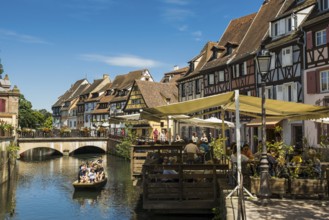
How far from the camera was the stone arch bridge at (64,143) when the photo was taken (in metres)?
49.9

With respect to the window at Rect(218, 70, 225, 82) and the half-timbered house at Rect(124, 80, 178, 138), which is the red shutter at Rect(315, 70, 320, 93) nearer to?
the window at Rect(218, 70, 225, 82)

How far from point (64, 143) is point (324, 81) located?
125 ft

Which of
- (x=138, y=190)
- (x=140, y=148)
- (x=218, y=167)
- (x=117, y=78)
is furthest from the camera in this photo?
(x=117, y=78)

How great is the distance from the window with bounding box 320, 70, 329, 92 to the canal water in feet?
40.9

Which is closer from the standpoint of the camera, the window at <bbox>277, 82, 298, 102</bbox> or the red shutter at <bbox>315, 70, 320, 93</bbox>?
the red shutter at <bbox>315, 70, 320, 93</bbox>

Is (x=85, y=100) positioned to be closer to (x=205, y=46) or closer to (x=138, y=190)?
(x=205, y=46)

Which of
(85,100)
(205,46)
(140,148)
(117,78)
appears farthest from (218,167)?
(85,100)

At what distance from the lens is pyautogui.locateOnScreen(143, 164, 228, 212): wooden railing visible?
11305 mm

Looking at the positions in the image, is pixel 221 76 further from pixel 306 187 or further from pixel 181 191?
pixel 306 187

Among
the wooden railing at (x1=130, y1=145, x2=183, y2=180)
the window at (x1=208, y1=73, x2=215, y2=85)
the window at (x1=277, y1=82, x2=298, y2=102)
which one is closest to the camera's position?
the wooden railing at (x1=130, y1=145, x2=183, y2=180)

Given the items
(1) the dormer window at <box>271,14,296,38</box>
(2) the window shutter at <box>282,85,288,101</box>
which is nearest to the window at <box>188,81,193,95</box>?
(1) the dormer window at <box>271,14,296,38</box>


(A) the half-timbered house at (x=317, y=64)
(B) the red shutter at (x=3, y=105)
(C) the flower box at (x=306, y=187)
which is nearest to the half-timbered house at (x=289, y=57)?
(A) the half-timbered house at (x=317, y=64)

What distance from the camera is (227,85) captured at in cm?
3434

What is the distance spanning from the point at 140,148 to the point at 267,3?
2396cm
